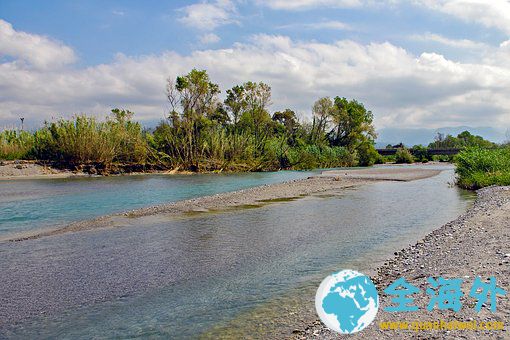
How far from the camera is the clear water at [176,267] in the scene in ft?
23.0

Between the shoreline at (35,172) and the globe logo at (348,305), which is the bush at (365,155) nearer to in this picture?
the shoreline at (35,172)

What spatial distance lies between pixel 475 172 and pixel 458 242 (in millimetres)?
22760

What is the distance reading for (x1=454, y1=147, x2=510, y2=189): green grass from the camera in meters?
27.3

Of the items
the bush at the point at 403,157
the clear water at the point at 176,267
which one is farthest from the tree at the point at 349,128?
the clear water at the point at 176,267

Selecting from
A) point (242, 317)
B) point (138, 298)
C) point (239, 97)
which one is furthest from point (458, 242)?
point (239, 97)

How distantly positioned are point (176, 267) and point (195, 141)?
166 feet

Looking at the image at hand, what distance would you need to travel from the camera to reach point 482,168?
30.3 m

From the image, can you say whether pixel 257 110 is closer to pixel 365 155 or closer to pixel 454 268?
pixel 365 155

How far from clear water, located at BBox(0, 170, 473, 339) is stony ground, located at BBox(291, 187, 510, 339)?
1325 millimetres

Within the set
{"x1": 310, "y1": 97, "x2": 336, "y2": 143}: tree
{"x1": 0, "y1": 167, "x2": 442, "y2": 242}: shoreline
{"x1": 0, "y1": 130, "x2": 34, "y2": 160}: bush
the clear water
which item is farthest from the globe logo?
{"x1": 310, "y1": 97, "x2": 336, "y2": 143}: tree

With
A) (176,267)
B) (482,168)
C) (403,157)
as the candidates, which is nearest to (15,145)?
(176,267)

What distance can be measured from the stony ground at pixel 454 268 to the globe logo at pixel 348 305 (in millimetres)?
126

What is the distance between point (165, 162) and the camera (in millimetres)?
58750

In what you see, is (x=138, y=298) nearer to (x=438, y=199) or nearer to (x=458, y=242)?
(x=458, y=242)
